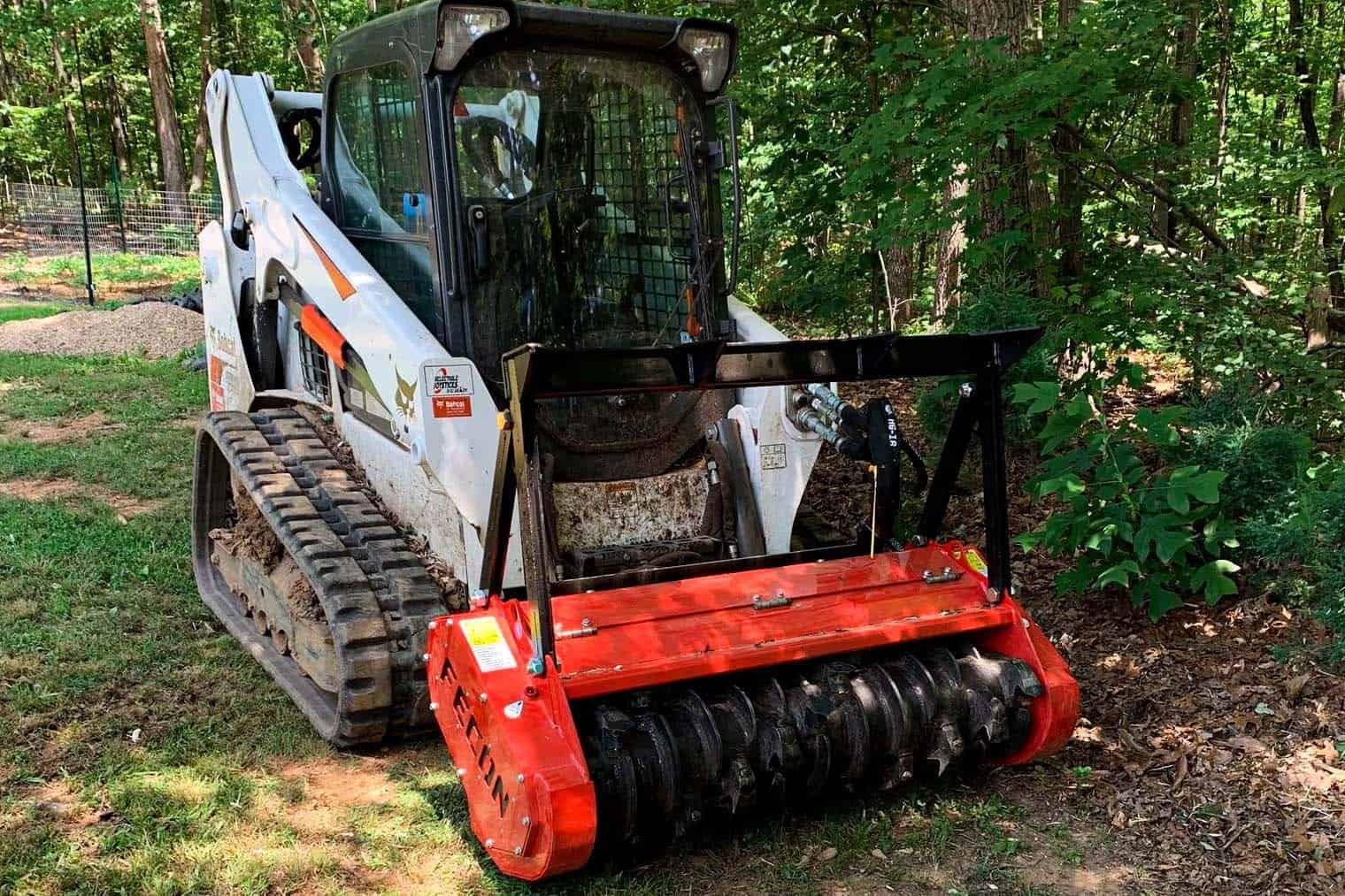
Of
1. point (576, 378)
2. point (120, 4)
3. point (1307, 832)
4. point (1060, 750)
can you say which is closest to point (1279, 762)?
point (1307, 832)

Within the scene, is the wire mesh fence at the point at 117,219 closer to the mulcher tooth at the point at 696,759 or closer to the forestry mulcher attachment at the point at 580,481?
the forestry mulcher attachment at the point at 580,481

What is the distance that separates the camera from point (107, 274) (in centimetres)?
1966

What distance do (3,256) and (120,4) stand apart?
5.20m

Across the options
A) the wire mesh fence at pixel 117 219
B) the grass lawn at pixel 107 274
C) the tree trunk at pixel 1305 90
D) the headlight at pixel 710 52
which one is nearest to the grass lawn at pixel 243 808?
the headlight at pixel 710 52

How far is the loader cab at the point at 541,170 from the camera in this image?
4.20m

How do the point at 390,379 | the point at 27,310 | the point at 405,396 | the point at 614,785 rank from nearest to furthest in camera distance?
the point at 614,785
the point at 405,396
the point at 390,379
the point at 27,310

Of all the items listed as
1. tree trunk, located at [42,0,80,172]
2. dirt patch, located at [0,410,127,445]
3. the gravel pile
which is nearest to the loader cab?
dirt patch, located at [0,410,127,445]

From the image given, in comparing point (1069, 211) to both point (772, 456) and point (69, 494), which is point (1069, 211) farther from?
point (69, 494)

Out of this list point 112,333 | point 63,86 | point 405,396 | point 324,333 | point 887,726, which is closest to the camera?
point 887,726

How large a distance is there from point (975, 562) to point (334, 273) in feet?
8.98

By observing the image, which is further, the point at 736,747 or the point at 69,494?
the point at 69,494

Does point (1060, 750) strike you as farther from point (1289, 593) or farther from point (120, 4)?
point (120, 4)

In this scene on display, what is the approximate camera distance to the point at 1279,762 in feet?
12.3

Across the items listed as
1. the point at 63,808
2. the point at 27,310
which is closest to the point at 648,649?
the point at 63,808
